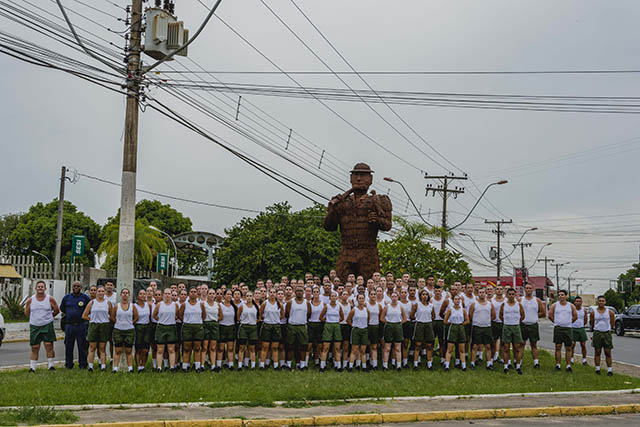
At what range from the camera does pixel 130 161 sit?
47.0 feet

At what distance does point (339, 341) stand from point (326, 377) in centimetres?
162

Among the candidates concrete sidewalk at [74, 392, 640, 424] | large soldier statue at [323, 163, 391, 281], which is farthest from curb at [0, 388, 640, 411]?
large soldier statue at [323, 163, 391, 281]

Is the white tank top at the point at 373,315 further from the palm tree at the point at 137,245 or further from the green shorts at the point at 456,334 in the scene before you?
the palm tree at the point at 137,245

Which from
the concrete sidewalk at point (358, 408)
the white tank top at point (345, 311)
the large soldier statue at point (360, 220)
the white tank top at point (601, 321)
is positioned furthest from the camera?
the large soldier statue at point (360, 220)

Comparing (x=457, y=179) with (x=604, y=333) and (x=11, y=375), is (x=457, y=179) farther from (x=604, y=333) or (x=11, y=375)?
(x=11, y=375)

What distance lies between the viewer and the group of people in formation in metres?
13.4

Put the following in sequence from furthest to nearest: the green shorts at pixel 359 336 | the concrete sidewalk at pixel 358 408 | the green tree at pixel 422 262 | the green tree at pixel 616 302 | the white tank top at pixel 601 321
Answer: the green tree at pixel 616 302
the green tree at pixel 422 262
the white tank top at pixel 601 321
the green shorts at pixel 359 336
the concrete sidewalk at pixel 358 408

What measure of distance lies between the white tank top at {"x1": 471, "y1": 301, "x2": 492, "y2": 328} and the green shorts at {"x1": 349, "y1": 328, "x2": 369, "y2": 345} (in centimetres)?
267

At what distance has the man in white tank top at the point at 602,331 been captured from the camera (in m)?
14.8

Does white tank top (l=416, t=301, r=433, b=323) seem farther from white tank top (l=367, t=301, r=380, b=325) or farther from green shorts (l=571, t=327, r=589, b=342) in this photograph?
green shorts (l=571, t=327, r=589, b=342)

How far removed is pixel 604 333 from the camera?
1488 cm

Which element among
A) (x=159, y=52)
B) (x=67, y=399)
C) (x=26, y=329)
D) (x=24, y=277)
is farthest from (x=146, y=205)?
(x=67, y=399)

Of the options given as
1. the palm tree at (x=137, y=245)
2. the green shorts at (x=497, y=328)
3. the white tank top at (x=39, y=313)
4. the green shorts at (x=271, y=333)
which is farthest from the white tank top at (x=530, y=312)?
the palm tree at (x=137, y=245)

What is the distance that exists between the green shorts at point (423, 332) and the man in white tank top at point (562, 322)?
295 cm
